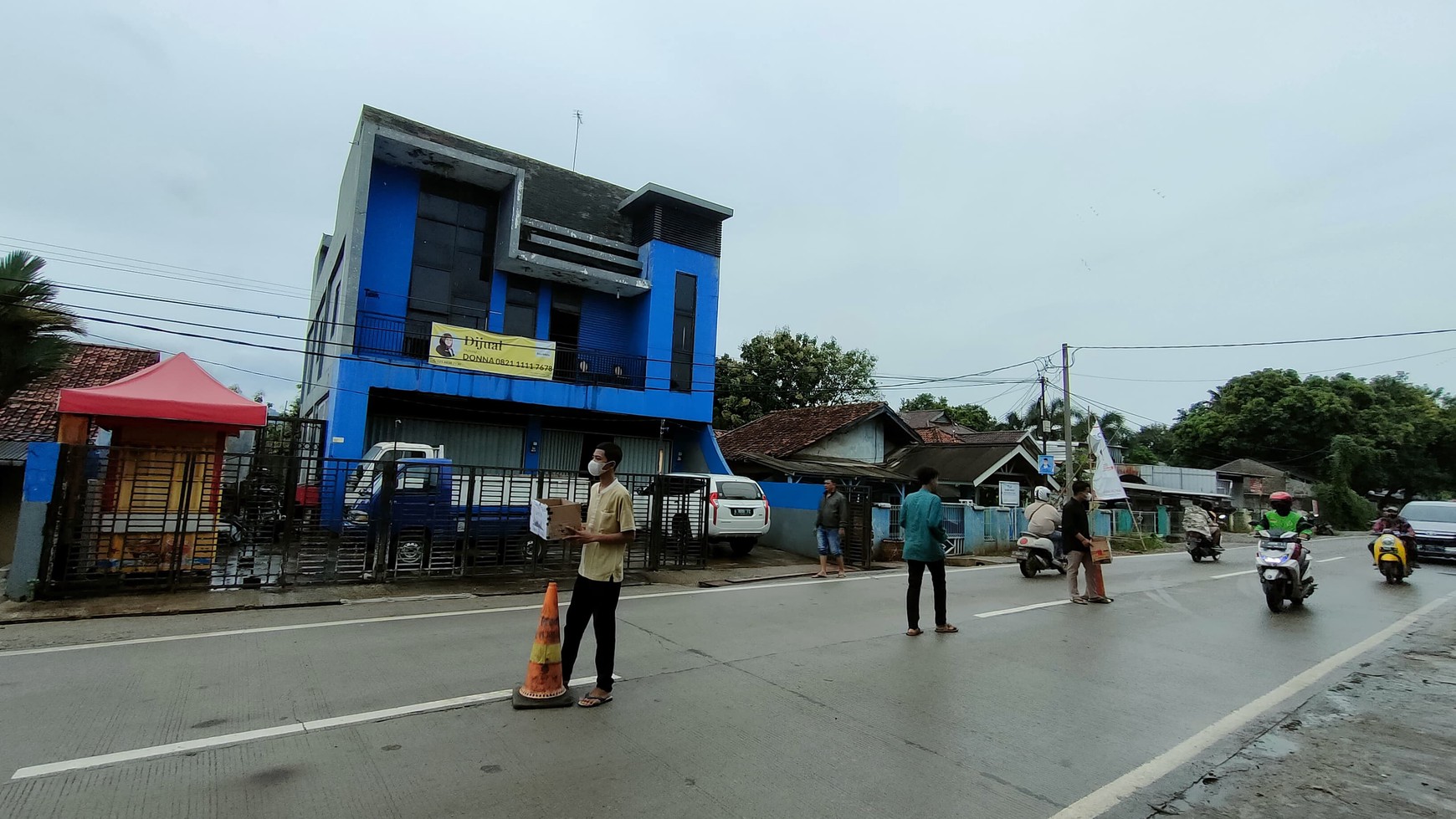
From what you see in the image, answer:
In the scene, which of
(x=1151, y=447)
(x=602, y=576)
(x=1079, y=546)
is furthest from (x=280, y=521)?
(x=1151, y=447)

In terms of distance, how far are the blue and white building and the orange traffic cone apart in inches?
494

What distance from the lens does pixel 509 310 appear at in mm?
19266

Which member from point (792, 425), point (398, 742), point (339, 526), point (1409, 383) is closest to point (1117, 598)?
point (398, 742)

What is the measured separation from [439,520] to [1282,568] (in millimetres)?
11755

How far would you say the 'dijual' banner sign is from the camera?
16688 mm

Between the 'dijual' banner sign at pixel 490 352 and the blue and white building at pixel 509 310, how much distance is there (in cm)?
3

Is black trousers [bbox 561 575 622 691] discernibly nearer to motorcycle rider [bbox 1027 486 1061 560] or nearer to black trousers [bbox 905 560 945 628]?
black trousers [bbox 905 560 945 628]

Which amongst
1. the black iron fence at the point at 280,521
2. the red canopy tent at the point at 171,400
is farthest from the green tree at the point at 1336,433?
the red canopy tent at the point at 171,400

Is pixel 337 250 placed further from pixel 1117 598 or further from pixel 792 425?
pixel 1117 598

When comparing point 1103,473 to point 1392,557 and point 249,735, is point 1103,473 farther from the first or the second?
point 249,735

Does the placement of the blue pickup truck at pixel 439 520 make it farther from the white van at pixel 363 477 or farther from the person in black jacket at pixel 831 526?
the person in black jacket at pixel 831 526

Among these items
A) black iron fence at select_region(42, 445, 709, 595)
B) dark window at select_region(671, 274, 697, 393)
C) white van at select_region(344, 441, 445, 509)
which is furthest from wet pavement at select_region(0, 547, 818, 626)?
dark window at select_region(671, 274, 697, 393)

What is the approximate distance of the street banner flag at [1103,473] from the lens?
20203 millimetres

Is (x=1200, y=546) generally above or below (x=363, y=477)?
below
